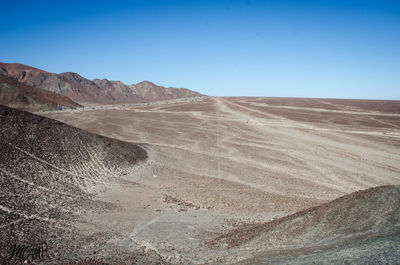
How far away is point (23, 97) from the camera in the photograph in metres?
71.8

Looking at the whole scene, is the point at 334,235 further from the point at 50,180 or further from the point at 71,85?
the point at 71,85

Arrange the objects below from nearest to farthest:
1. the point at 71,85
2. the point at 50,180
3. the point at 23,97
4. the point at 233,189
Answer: the point at 50,180 → the point at 233,189 → the point at 23,97 → the point at 71,85

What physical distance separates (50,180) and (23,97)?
70.9 meters

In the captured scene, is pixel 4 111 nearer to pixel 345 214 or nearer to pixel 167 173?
pixel 167 173

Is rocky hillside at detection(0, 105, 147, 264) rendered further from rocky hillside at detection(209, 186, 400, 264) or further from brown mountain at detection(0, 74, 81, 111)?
brown mountain at detection(0, 74, 81, 111)

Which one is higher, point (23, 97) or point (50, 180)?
point (23, 97)

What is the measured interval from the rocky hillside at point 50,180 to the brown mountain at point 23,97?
61.5m

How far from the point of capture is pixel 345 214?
27.7ft

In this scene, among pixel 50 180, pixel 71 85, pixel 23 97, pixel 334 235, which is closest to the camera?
pixel 334 235

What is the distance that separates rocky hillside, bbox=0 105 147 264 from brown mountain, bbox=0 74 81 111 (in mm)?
61489

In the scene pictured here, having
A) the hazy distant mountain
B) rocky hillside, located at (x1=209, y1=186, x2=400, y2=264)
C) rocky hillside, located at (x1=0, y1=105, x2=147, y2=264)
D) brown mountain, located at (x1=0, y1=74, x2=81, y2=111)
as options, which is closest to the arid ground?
rocky hillside, located at (x1=209, y1=186, x2=400, y2=264)

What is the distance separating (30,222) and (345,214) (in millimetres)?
10659

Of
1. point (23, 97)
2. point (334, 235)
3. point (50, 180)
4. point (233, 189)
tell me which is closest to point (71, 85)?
point (23, 97)

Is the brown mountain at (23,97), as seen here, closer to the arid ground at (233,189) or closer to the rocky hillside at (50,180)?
the arid ground at (233,189)
